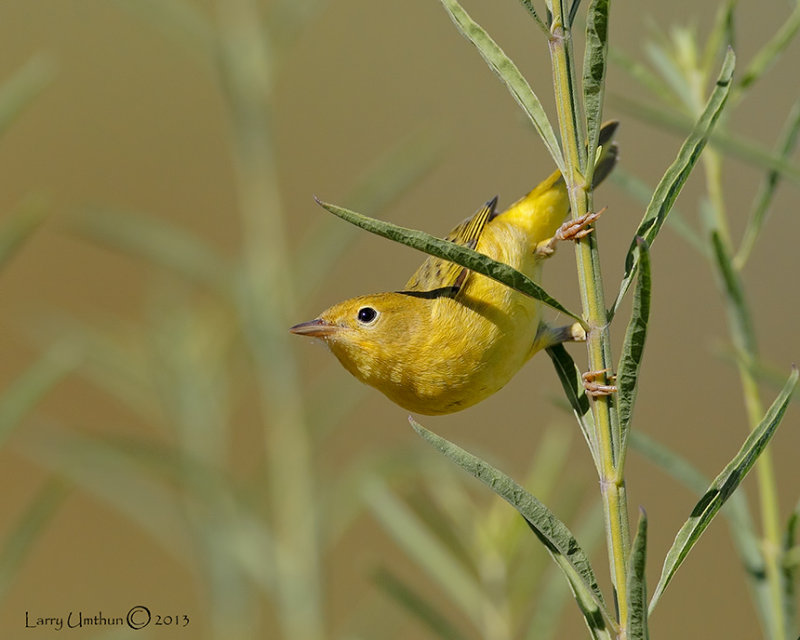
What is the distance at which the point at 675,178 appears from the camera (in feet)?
3.02

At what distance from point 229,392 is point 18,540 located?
127cm

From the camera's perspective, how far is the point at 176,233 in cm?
250

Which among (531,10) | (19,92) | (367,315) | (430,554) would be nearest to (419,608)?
(430,554)

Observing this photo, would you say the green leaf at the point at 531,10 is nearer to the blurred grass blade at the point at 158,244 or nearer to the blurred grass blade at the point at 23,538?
the blurred grass blade at the point at 23,538

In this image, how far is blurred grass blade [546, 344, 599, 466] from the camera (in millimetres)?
1004

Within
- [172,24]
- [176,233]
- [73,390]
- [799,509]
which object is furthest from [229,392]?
[73,390]

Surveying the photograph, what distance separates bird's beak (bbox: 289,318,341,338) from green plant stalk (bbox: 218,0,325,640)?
0.52 m

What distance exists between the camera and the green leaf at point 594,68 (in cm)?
89

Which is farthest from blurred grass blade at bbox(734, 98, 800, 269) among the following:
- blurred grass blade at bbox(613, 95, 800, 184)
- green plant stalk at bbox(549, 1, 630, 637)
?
green plant stalk at bbox(549, 1, 630, 637)

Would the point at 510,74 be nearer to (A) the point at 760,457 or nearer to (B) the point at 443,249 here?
(B) the point at 443,249

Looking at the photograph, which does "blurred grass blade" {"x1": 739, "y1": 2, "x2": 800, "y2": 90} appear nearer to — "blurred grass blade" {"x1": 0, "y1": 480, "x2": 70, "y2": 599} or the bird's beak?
the bird's beak

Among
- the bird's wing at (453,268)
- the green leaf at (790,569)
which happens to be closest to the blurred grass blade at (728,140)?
the green leaf at (790,569)

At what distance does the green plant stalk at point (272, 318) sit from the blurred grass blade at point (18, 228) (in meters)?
0.91

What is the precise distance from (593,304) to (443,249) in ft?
0.50
